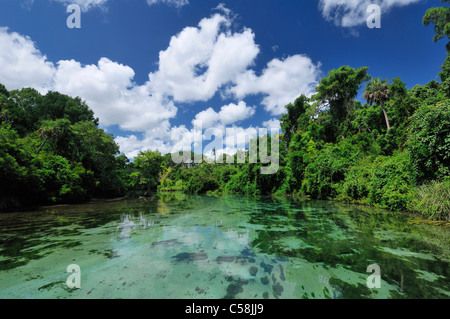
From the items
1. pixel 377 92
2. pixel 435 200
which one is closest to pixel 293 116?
pixel 377 92

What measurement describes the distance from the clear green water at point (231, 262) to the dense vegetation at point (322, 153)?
10.9ft

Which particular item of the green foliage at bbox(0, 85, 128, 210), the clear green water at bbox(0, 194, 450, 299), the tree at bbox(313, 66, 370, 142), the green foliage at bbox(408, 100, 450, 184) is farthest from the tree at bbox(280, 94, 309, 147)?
the clear green water at bbox(0, 194, 450, 299)

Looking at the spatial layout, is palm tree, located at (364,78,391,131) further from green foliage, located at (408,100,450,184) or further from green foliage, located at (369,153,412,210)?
green foliage, located at (408,100,450,184)

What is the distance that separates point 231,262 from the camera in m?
3.56

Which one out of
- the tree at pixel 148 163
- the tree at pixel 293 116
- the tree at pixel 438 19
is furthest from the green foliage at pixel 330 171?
the tree at pixel 148 163

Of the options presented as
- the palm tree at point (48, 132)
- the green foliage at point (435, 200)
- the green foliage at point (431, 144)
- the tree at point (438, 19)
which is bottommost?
the green foliage at point (435, 200)

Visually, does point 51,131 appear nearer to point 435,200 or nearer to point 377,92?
point 435,200

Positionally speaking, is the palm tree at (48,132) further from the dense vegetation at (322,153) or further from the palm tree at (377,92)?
the palm tree at (377,92)

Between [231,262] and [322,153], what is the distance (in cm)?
1660

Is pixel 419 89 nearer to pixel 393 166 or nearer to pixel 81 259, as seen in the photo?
pixel 393 166

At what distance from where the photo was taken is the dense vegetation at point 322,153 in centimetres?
751

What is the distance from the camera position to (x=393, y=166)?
376 inches

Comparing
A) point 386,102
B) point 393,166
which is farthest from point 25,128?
point 386,102
